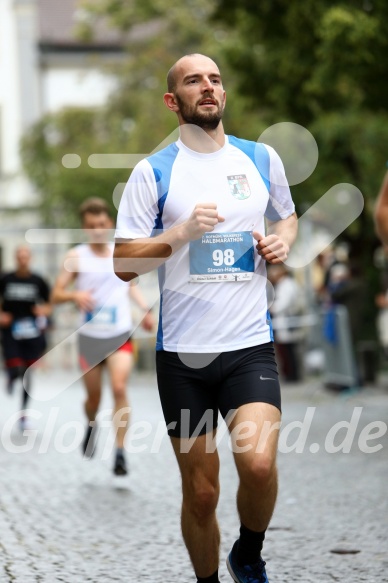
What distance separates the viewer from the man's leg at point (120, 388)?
9.66 metres

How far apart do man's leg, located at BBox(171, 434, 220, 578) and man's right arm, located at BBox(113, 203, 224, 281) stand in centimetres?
67

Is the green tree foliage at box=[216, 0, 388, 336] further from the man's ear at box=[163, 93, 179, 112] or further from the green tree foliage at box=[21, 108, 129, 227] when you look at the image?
the green tree foliage at box=[21, 108, 129, 227]

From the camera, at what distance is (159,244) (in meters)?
5.02

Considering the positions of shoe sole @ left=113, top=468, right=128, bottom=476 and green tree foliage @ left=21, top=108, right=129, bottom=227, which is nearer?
shoe sole @ left=113, top=468, right=128, bottom=476

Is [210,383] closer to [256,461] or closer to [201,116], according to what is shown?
[256,461]

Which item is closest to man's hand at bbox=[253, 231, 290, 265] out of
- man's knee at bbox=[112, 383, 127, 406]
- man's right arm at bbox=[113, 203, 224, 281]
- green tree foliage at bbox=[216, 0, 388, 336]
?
man's right arm at bbox=[113, 203, 224, 281]

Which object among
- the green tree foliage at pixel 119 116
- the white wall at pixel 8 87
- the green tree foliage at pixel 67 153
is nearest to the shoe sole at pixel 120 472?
the green tree foliage at pixel 119 116

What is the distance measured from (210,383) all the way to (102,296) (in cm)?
517

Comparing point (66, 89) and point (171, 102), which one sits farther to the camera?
point (66, 89)

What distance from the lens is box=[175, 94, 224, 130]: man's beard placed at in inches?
203

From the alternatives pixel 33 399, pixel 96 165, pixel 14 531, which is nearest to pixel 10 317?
pixel 33 399

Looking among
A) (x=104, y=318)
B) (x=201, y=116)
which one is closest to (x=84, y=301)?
(x=104, y=318)

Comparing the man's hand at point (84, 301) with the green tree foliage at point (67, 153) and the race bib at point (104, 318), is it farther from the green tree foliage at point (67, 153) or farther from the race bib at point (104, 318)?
the green tree foliage at point (67, 153)

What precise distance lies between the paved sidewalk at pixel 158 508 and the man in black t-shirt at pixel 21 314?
2.77ft
